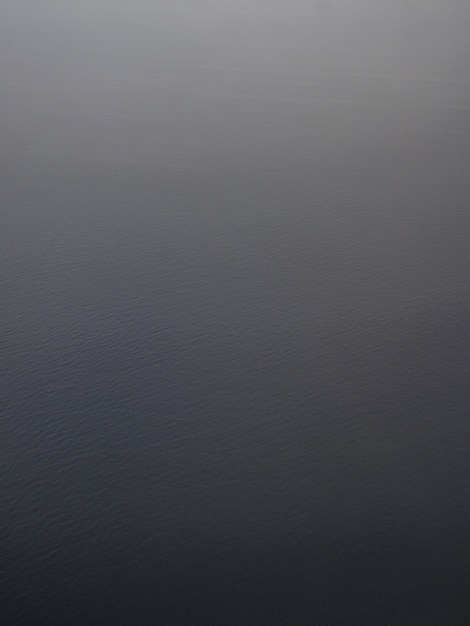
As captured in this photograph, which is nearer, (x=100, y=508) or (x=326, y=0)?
(x=100, y=508)

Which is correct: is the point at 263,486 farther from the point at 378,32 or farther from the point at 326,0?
the point at 326,0

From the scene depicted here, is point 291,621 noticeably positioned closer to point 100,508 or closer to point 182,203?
point 100,508

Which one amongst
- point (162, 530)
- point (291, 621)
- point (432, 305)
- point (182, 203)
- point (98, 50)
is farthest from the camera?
point (98, 50)

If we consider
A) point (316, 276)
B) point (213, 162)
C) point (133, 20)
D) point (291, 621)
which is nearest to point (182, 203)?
point (213, 162)

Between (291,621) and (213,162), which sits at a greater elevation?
(213,162)

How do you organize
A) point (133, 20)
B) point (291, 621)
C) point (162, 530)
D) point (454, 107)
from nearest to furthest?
point (291, 621) → point (162, 530) → point (454, 107) → point (133, 20)

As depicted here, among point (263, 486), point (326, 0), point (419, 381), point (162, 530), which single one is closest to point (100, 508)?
point (162, 530)

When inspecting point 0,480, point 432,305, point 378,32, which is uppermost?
point 378,32
